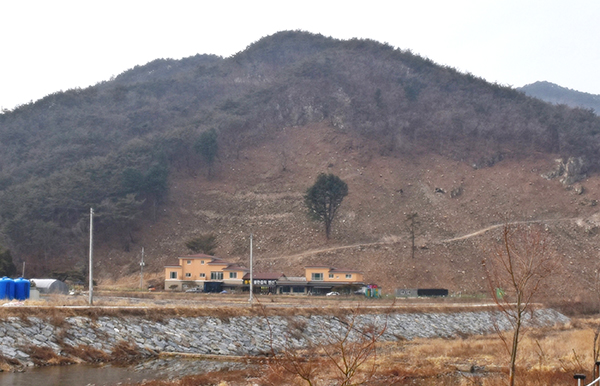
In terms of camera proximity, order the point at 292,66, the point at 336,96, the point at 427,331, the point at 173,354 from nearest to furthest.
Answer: the point at 173,354, the point at 427,331, the point at 336,96, the point at 292,66

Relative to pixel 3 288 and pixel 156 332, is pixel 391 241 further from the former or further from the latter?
pixel 156 332

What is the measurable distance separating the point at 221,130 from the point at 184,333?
3898 inches

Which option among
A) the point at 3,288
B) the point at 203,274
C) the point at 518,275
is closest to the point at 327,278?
the point at 203,274

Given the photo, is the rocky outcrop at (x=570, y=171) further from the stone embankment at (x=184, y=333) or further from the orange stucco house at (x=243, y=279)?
the stone embankment at (x=184, y=333)

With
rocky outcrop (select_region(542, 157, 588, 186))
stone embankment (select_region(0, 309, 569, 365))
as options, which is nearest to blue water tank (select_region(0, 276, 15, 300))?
stone embankment (select_region(0, 309, 569, 365))

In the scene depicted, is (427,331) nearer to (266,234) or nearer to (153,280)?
(153,280)

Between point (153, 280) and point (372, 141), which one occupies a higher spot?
point (372, 141)

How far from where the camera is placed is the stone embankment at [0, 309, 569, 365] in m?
29.0

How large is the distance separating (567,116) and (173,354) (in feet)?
386

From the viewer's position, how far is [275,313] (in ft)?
132

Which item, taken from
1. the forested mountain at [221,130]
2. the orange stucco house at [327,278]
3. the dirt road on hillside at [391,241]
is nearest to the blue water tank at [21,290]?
the orange stucco house at [327,278]

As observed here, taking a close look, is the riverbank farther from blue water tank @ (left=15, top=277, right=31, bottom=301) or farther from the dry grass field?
blue water tank @ (left=15, top=277, right=31, bottom=301)

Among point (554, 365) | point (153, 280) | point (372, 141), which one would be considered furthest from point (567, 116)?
point (554, 365)

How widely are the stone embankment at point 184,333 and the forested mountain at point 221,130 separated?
54.3 m
